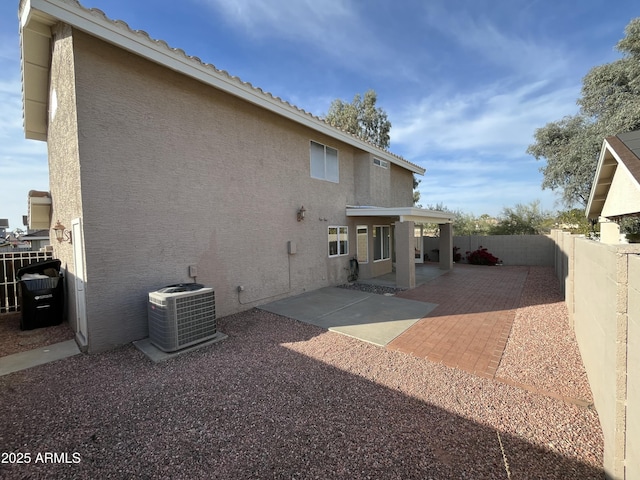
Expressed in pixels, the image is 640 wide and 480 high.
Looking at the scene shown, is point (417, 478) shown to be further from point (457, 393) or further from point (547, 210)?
point (547, 210)

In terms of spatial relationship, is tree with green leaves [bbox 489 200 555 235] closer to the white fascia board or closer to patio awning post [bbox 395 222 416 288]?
the white fascia board

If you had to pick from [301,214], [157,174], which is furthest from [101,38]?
[301,214]

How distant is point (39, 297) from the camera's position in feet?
21.7

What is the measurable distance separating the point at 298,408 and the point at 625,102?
20.1 metres

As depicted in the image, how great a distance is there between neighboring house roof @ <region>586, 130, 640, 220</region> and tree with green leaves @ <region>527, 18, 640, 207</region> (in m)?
6.97

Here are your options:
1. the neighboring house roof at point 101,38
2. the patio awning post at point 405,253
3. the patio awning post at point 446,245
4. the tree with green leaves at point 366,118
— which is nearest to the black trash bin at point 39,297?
the neighboring house roof at point 101,38

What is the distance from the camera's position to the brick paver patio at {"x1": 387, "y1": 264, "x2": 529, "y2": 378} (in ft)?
16.1

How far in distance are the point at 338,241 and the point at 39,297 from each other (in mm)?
9148

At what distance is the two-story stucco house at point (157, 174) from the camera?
5262 mm

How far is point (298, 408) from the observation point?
353 cm

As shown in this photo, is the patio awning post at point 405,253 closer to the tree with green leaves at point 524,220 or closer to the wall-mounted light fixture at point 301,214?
the wall-mounted light fixture at point 301,214

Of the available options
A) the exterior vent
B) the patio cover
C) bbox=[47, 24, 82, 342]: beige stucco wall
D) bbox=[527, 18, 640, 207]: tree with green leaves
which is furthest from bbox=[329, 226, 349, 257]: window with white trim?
bbox=[527, 18, 640, 207]: tree with green leaves

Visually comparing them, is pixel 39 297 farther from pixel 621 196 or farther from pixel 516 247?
pixel 516 247

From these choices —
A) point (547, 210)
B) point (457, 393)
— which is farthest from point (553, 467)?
point (547, 210)
